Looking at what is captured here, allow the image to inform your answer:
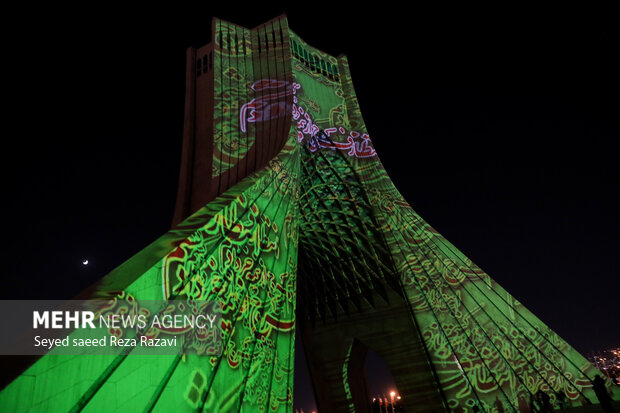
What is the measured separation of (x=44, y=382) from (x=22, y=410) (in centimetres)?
13

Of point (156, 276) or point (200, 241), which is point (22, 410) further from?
point (200, 241)

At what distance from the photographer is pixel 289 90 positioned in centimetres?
719

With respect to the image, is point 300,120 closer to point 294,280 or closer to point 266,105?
point 266,105

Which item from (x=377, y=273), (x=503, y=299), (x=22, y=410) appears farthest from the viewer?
(x=377, y=273)

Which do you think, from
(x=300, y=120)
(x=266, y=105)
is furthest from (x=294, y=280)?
(x=266, y=105)

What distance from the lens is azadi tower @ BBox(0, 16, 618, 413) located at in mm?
2270

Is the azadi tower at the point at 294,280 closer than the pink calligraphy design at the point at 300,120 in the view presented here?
Yes

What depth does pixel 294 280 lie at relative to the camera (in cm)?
414

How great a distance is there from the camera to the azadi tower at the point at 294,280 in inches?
89.4

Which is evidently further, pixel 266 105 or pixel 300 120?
pixel 300 120

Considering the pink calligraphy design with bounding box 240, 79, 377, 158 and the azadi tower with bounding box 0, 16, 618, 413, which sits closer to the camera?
the azadi tower with bounding box 0, 16, 618, 413

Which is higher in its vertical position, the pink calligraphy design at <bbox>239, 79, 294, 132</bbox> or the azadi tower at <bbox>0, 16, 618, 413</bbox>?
the pink calligraphy design at <bbox>239, 79, 294, 132</bbox>

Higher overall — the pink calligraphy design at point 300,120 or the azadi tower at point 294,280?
the pink calligraphy design at point 300,120

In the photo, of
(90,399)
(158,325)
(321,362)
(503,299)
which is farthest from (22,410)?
(321,362)
